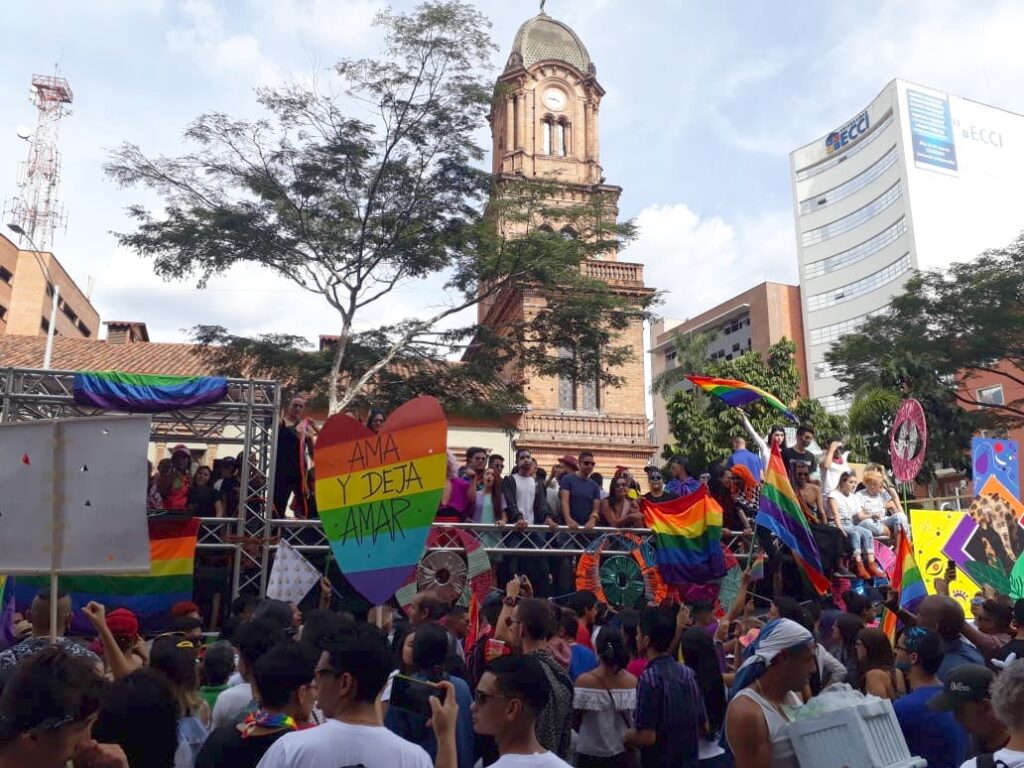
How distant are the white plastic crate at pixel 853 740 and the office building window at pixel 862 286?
5617 cm

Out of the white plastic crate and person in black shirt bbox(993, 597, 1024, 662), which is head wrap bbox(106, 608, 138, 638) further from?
person in black shirt bbox(993, 597, 1024, 662)

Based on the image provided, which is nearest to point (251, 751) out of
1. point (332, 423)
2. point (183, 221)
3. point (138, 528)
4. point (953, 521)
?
point (138, 528)

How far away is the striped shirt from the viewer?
4648mm

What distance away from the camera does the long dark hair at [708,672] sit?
17.4ft

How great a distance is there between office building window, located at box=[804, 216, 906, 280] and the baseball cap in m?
57.2

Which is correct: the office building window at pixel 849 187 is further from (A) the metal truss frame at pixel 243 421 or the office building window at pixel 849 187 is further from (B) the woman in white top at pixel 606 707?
(B) the woman in white top at pixel 606 707

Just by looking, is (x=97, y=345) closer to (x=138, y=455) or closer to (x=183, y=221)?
(x=183, y=221)

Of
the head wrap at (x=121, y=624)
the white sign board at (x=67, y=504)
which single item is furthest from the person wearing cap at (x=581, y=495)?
the white sign board at (x=67, y=504)

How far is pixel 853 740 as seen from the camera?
9.32 feet

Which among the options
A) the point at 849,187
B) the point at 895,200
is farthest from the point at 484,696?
the point at 849,187

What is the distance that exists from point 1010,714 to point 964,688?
0.71m

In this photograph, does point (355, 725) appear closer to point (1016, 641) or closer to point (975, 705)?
point (975, 705)

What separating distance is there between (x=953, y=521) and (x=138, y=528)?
32.8 ft

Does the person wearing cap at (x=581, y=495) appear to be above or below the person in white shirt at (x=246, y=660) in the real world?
above
